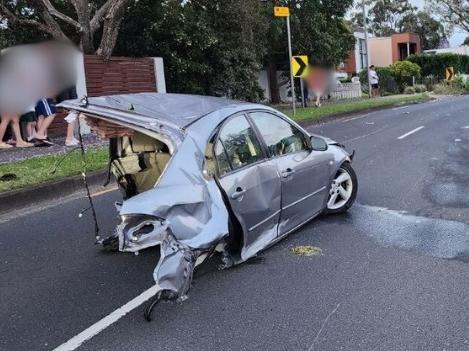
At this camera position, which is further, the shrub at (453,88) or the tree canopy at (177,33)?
the shrub at (453,88)

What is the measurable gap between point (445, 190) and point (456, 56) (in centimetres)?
4664

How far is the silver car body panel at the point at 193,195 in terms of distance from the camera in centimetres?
422

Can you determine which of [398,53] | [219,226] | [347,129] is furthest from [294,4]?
[398,53]

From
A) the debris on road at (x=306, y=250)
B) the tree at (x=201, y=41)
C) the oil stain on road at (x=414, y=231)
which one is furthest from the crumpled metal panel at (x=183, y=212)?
the tree at (x=201, y=41)

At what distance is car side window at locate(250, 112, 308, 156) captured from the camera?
5.66 meters

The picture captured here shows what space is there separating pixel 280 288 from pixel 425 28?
3510 inches

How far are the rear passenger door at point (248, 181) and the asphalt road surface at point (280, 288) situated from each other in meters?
0.32

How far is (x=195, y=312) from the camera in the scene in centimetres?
436

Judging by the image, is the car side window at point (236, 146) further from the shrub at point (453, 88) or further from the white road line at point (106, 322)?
the shrub at point (453, 88)

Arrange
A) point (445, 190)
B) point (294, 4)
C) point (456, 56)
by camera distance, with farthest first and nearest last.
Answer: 1. point (456, 56)
2. point (294, 4)
3. point (445, 190)

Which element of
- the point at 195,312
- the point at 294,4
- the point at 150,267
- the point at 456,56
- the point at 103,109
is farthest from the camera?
the point at 456,56

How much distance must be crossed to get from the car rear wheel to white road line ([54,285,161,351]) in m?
2.71

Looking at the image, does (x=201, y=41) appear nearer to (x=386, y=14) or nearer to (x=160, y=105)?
(x=160, y=105)

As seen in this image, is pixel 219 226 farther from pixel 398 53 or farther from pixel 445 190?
pixel 398 53
